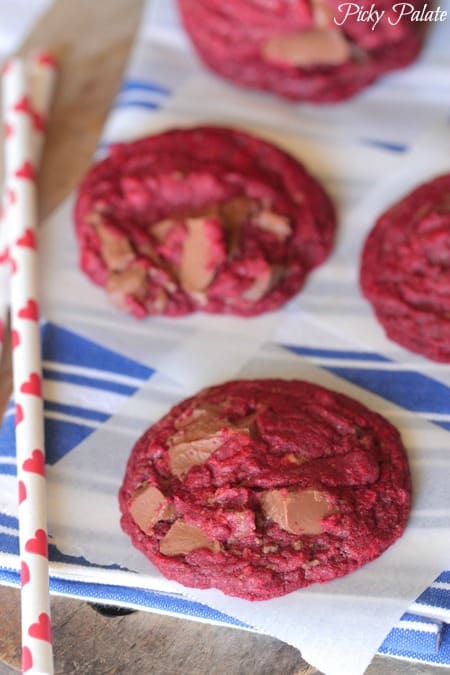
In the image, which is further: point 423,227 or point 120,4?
point 120,4

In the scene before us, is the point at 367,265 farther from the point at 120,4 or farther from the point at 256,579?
Result: the point at 120,4

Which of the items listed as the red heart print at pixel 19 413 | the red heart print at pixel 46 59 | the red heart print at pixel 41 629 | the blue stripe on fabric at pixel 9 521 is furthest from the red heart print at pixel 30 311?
the red heart print at pixel 46 59

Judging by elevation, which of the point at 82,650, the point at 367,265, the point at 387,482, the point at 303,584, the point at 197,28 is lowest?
the point at 82,650

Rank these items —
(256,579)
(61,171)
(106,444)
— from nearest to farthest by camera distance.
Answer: (256,579) → (106,444) → (61,171)

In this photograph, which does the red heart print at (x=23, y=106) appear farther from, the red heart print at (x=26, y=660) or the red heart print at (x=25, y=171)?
the red heart print at (x=26, y=660)

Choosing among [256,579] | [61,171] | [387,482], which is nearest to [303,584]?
[256,579]

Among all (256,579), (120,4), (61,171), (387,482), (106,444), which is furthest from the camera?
(120,4)

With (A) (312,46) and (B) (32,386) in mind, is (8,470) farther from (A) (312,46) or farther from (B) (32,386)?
(A) (312,46)

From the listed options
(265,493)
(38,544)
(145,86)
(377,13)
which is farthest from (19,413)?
(377,13)
